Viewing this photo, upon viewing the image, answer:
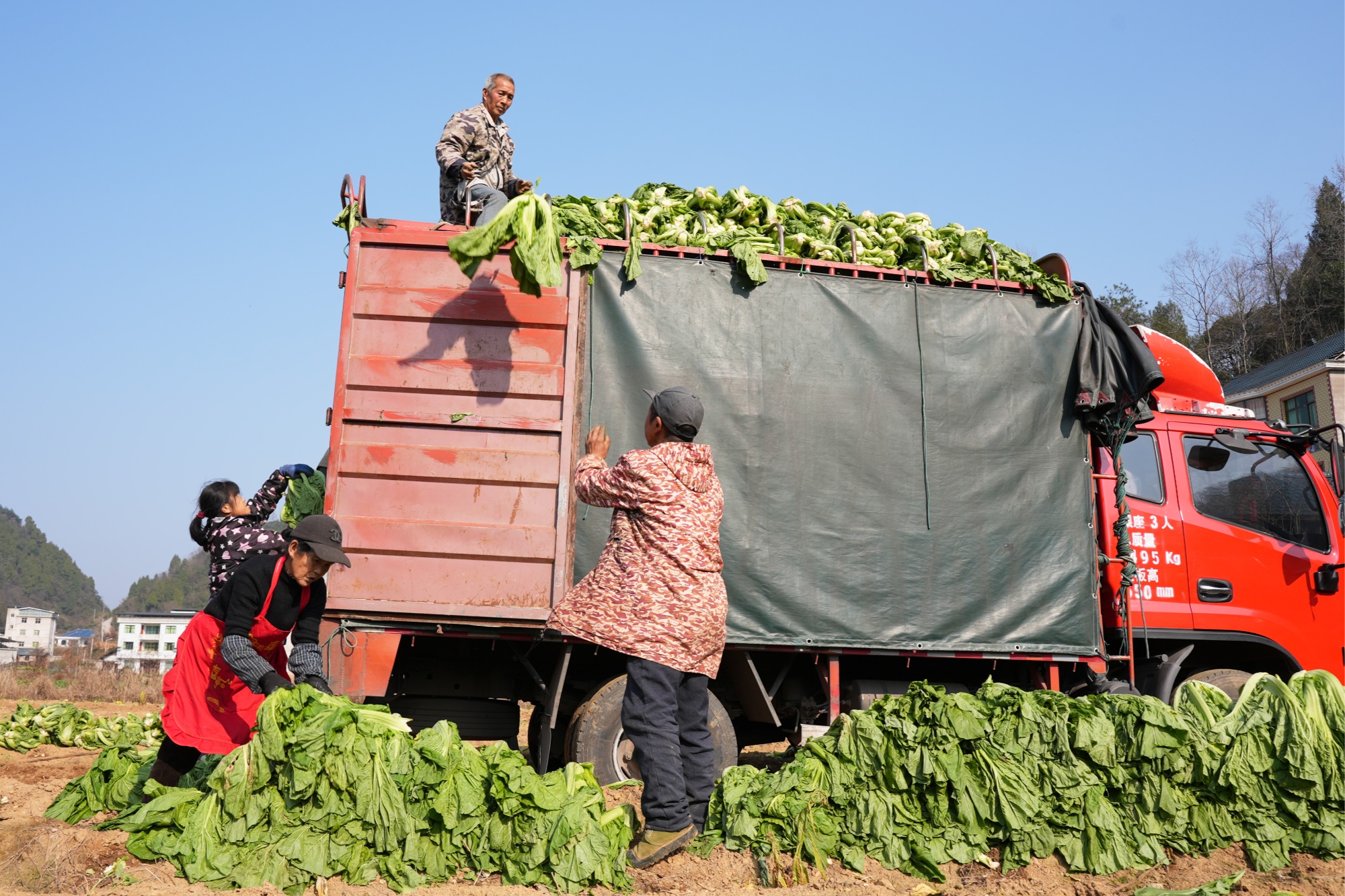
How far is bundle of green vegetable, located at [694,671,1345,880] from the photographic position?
13.3ft

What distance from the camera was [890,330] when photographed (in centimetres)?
595

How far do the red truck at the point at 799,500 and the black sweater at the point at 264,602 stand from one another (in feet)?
1.93

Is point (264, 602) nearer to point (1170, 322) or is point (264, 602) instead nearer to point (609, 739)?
Result: point (609, 739)

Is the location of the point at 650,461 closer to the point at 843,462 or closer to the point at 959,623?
the point at 843,462

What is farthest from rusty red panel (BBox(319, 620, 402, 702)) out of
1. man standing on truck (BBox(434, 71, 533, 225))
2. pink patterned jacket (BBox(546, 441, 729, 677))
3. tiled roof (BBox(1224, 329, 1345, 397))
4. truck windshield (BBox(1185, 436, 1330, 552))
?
tiled roof (BBox(1224, 329, 1345, 397))

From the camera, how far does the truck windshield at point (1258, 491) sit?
21.3 ft

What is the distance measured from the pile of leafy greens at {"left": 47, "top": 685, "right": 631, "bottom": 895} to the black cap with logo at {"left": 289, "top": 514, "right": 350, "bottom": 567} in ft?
1.88

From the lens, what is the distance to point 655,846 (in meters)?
3.88

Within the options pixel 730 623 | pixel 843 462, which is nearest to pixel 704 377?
pixel 843 462

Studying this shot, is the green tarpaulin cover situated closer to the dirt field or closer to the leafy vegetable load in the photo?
the leafy vegetable load

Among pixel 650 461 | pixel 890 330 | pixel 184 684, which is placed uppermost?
pixel 890 330

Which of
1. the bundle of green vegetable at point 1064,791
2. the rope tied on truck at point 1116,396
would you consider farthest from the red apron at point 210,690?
the rope tied on truck at point 1116,396

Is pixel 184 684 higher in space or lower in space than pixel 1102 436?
lower

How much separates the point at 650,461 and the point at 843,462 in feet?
6.78
